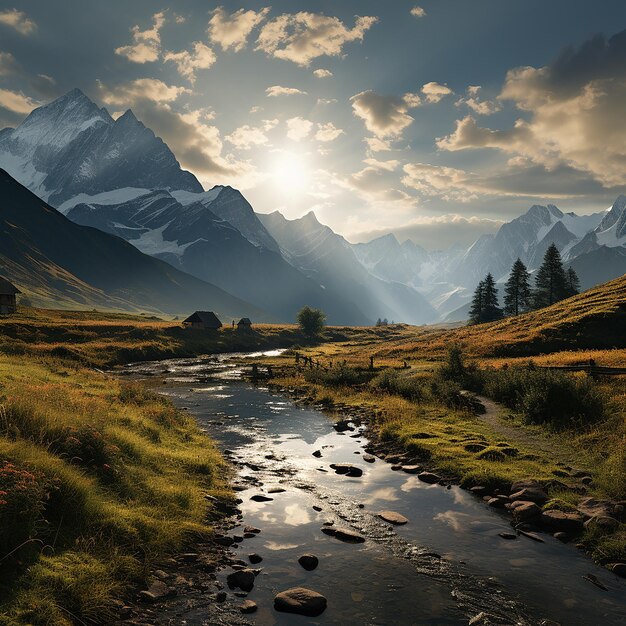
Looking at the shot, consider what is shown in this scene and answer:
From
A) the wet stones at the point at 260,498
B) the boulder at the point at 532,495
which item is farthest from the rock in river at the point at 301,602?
the boulder at the point at 532,495

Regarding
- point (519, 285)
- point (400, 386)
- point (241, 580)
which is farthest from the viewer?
point (519, 285)

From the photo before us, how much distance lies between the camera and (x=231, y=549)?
12148mm

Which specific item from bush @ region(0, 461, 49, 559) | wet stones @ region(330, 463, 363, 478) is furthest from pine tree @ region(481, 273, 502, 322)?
bush @ region(0, 461, 49, 559)

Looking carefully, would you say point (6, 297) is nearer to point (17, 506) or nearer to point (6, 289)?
point (6, 289)

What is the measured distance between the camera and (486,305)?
122m

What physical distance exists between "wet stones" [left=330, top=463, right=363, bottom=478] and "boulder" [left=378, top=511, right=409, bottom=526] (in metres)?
4.14

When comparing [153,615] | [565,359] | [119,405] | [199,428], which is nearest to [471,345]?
[565,359]

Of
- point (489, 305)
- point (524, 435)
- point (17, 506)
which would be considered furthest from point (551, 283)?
point (17, 506)

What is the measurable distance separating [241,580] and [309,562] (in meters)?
1.94

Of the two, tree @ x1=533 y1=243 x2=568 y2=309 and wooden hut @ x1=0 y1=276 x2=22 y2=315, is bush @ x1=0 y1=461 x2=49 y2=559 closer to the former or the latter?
wooden hut @ x1=0 y1=276 x2=22 y2=315

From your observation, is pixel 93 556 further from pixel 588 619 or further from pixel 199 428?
pixel 199 428

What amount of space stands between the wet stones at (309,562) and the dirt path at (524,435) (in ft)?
40.6

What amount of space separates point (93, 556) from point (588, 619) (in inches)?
430

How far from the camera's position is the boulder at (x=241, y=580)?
33.9 ft
